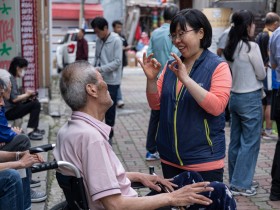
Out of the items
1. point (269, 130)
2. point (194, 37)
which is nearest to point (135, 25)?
point (269, 130)

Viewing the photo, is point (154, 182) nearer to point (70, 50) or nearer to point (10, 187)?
point (10, 187)

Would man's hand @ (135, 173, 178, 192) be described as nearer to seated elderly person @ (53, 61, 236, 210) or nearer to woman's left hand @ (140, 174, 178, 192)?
woman's left hand @ (140, 174, 178, 192)

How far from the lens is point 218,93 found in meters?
3.01

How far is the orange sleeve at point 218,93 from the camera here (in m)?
2.92

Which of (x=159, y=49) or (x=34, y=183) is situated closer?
(x=34, y=183)

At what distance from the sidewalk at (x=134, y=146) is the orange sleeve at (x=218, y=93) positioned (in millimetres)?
1958

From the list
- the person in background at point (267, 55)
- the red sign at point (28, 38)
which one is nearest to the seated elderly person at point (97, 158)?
the person in background at point (267, 55)

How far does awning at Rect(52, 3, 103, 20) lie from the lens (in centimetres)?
2673

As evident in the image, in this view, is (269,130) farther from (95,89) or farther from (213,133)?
(95,89)

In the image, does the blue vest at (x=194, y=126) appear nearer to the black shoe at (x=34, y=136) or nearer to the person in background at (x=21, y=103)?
the person in background at (x=21, y=103)

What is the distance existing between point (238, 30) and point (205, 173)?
1989mm

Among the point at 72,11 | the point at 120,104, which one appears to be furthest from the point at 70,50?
the point at 72,11

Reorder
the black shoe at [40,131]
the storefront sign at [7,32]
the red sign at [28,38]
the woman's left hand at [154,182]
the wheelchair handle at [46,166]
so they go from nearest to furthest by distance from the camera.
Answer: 1. the wheelchair handle at [46,166]
2. the woman's left hand at [154,182]
3. the black shoe at [40,131]
4. the storefront sign at [7,32]
5. the red sign at [28,38]

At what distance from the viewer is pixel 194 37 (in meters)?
3.07
